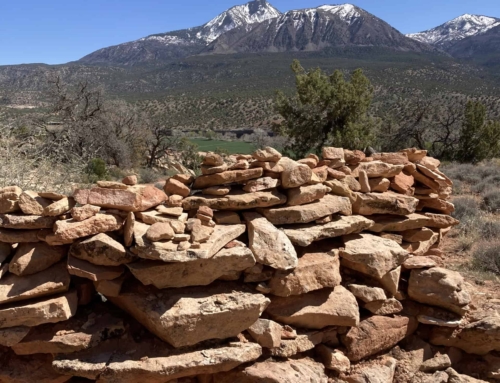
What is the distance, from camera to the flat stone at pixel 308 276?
14.9 ft

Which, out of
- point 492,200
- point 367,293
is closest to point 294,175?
point 367,293

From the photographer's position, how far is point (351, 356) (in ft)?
15.5

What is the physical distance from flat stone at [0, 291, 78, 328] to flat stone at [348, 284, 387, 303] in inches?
117

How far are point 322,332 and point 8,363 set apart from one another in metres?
3.12

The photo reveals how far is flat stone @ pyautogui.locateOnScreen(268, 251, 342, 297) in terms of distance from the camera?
4.53 meters

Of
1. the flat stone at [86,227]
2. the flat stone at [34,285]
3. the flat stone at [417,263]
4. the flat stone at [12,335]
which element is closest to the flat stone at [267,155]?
the flat stone at [86,227]

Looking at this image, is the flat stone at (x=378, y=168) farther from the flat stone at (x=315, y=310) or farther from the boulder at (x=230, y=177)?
the flat stone at (x=315, y=310)

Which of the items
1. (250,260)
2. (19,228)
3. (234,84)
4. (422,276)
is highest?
(234,84)

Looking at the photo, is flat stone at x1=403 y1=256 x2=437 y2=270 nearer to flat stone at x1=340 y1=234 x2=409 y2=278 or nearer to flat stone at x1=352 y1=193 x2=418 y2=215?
flat stone at x1=340 y1=234 x2=409 y2=278

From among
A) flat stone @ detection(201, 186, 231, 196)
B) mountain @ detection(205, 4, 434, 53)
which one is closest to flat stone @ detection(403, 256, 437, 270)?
flat stone @ detection(201, 186, 231, 196)

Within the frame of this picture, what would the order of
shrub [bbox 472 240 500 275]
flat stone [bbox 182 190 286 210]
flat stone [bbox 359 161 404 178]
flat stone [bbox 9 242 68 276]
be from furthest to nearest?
shrub [bbox 472 240 500 275]
flat stone [bbox 359 161 404 178]
flat stone [bbox 182 190 286 210]
flat stone [bbox 9 242 68 276]

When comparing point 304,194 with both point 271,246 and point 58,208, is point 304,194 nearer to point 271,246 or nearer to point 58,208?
point 271,246

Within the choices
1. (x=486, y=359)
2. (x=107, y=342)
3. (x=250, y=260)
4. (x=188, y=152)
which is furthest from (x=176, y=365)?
(x=188, y=152)

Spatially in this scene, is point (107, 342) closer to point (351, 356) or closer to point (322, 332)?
point (322, 332)
